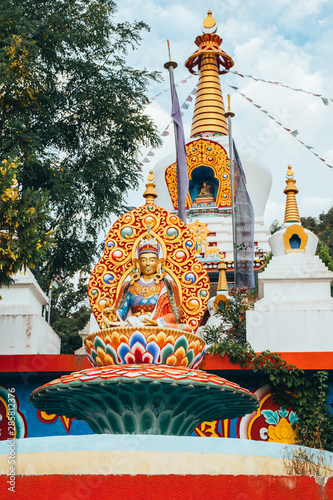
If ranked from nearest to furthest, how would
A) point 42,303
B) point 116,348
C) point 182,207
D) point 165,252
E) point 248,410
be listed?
1. point 116,348
2. point 248,410
3. point 165,252
4. point 42,303
5. point 182,207

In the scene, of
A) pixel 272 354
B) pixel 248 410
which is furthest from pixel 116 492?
pixel 272 354

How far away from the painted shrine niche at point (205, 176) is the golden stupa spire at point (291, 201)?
27.3 ft

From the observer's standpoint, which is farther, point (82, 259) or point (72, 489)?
point (82, 259)

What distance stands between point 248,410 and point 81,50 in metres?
10.4

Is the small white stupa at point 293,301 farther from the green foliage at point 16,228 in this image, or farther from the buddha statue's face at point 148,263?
the green foliage at point 16,228

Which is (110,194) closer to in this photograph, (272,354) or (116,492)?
(272,354)

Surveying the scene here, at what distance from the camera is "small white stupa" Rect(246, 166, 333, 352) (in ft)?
29.1

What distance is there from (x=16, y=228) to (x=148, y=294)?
1784 millimetres

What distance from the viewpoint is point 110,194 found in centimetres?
1462

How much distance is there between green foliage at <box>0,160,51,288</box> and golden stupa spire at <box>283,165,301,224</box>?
437 centimetres

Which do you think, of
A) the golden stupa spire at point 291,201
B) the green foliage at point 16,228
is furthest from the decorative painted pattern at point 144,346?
the golden stupa spire at point 291,201

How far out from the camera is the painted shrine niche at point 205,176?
765 inches

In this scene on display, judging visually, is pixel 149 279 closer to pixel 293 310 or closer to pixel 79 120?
pixel 293 310

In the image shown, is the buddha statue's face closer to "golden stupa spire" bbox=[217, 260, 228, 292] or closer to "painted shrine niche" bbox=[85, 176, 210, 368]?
"painted shrine niche" bbox=[85, 176, 210, 368]
